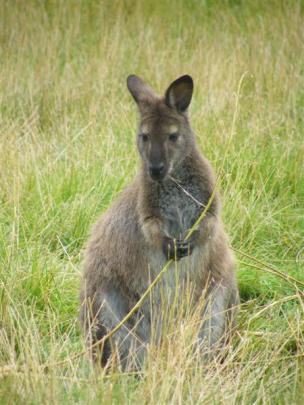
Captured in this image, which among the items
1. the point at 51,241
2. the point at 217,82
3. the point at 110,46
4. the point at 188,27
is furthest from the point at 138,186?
the point at 188,27

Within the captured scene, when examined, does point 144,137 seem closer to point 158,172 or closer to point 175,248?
point 158,172

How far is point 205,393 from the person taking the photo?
3.90m

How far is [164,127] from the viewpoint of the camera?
16.0ft

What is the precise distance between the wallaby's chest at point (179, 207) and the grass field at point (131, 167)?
1.10 ft

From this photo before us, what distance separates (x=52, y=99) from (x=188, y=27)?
7.79 ft

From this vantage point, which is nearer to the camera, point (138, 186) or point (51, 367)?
point (51, 367)

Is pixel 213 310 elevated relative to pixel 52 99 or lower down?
lower down

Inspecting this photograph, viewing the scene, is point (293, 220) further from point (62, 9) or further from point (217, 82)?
point (62, 9)

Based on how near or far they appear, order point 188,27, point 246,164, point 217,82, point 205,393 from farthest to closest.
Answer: point 188,27, point 217,82, point 246,164, point 205,393

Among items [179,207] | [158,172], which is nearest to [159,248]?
[179,207]

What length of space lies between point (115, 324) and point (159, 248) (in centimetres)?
41

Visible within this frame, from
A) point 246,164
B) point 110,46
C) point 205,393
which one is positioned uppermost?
point 110,46

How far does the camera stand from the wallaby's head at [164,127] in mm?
4742

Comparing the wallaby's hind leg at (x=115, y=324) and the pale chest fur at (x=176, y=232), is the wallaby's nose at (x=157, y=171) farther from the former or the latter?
the wallaby's hind leg at (x=115, y=324)
